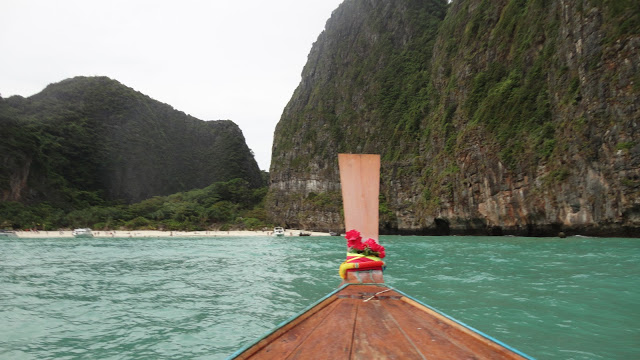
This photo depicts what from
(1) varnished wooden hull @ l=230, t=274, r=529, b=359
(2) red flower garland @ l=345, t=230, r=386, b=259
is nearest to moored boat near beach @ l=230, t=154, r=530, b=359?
(1) varnished wooden hull @ l=230, t=274, r=529, b=359

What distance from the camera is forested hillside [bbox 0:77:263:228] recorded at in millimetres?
79875

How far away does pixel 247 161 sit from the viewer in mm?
149375

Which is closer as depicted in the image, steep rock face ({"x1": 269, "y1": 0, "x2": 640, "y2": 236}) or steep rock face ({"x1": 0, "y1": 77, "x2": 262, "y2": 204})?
steep rock face ({"x1": 269, "y1": 0, "x2": 640, "y2": 236})

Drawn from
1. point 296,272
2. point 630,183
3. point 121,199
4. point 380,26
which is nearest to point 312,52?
point 380,26

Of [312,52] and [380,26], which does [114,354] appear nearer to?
[380,26]

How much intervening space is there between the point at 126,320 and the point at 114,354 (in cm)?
240

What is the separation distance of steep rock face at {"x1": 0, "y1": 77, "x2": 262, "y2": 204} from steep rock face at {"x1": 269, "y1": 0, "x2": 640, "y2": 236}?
186ft

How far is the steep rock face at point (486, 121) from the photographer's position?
93.6 feet

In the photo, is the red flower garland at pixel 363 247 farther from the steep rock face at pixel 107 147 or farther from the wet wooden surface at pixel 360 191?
the steep rock face at pixel 107 147

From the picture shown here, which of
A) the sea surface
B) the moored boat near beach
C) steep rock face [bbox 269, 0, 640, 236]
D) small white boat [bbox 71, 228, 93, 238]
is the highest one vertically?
steep rock face [bbox 269, 0, 640, 236]

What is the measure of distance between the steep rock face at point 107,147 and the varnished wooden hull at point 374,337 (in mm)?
93087

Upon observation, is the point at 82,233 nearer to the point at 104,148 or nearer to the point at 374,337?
the point at 374,337

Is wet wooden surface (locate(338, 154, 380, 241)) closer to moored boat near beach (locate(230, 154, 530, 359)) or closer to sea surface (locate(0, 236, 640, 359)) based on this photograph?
moored boat near beach (locate(230, 154, 530, 359))

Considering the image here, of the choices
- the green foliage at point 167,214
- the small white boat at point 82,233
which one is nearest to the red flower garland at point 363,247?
the small white boat at point 82,233
